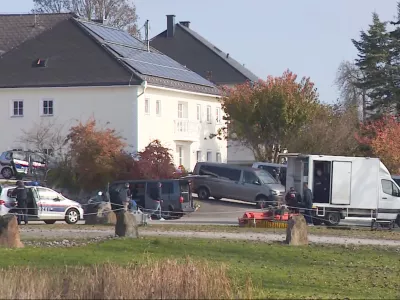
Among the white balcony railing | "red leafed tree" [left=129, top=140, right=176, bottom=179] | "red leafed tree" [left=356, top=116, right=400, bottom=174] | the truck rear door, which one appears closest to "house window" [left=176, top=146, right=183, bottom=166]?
the white balcony railing

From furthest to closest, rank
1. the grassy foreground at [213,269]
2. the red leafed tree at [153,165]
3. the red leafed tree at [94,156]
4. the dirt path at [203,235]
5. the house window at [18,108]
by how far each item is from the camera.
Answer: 1. the house window at [18,108]
2. the red leafed tree at [94,156]
3. the red leafed tree at [153,165]
4. the dirt path at [203,235]
5. the grassy foreground at [213,269]

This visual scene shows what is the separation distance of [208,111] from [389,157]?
54.0ft

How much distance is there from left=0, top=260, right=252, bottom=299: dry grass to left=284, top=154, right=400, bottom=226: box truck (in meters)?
26.5

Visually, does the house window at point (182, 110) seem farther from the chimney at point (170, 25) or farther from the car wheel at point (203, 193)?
the chimney at point (170, 25)

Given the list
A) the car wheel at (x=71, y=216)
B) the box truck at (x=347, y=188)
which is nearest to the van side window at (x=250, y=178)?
the box truck at (x=347, y=188)

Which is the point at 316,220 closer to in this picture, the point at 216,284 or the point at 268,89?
the point at 268,89

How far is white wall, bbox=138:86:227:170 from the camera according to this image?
62625 millimetres

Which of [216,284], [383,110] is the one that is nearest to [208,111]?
[383,110]

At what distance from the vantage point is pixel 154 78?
62688mm

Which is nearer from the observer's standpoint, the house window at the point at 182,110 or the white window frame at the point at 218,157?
the house window at the point at 182,110

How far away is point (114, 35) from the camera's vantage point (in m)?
69.6

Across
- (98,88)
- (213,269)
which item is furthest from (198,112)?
(213,269)

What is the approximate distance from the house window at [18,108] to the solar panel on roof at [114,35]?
742 cm

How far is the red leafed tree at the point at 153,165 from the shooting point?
169 feet
